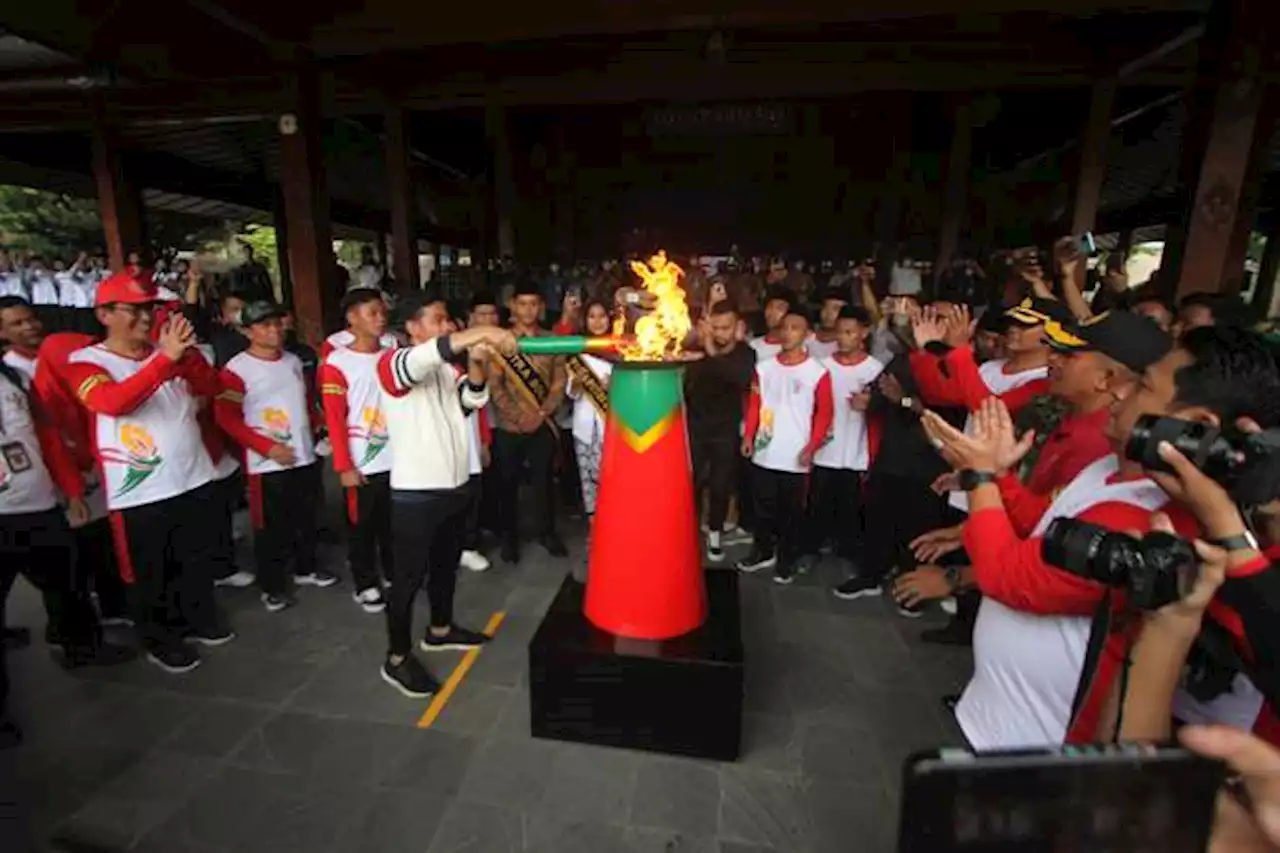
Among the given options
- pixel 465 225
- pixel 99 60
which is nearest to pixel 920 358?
pixel 99 60

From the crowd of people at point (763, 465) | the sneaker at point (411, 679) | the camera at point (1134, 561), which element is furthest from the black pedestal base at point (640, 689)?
the camera at point (1134, 561)

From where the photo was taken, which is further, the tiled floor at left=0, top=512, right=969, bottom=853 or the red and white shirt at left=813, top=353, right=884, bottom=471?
the red and white shirt at left=813, top=353, right=884, bottom=471

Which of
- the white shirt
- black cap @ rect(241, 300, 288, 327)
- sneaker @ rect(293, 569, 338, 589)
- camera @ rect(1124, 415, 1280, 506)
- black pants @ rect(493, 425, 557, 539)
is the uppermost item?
black cap @ rect(241, 300, 288, 327)

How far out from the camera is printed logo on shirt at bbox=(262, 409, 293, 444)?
3963 mm

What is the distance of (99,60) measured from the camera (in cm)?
635

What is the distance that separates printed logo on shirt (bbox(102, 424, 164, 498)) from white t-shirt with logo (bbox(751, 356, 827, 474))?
11.0ft

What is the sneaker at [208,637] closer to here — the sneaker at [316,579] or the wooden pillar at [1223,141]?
the sneaker at [316,579]

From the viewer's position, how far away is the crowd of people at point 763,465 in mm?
1485

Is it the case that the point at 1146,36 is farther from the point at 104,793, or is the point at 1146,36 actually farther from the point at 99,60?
the point at 99,60

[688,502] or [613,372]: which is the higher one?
[613,372]

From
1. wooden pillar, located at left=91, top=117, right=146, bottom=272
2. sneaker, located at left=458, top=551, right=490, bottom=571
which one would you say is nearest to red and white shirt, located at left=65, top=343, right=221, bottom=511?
sneaker, located at left=458, top=551, right=490, bottom=571

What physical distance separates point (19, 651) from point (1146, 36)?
9.07 metres

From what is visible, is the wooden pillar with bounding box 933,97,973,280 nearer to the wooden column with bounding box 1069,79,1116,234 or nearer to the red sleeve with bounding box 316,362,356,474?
the wooden column with bounding box 1069,79,1116,234

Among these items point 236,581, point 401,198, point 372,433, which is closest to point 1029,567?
point 372,433
